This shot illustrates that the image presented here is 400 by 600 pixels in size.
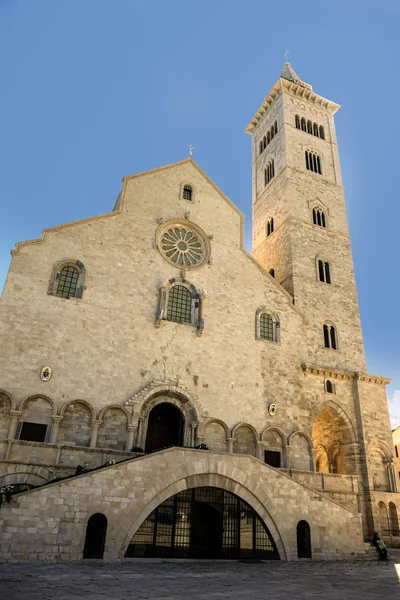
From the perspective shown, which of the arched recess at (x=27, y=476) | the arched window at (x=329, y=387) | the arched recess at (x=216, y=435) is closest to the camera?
the arched recess at (x=27, y=476)

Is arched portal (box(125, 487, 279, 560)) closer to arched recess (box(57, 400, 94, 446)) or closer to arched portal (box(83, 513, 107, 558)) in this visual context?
arched portal (box(83, 513, 107, 558))

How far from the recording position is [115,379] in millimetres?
20000

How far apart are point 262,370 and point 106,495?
11.7m

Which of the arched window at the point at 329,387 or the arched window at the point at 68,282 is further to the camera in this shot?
the arched window at the point at 329,387

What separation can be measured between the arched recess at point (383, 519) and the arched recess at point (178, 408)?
1102 cm

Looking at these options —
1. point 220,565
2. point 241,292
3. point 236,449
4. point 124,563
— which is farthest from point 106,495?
point 241,292

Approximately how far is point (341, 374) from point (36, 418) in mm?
17024

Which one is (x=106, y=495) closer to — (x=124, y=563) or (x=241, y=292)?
(x=124, y=563)

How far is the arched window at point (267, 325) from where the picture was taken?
25.0 metres

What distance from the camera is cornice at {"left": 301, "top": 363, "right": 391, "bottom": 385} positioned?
2509 centimetres

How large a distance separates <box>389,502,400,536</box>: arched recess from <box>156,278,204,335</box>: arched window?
1398 cm

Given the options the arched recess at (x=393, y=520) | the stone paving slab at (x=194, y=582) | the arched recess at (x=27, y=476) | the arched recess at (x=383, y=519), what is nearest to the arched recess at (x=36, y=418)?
→ the arched recess at (x=27, y=476)

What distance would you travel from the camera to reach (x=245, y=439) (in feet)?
72.4

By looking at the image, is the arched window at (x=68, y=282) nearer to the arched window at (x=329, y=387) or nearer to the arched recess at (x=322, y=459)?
the arched window at (x=329, y=387)
